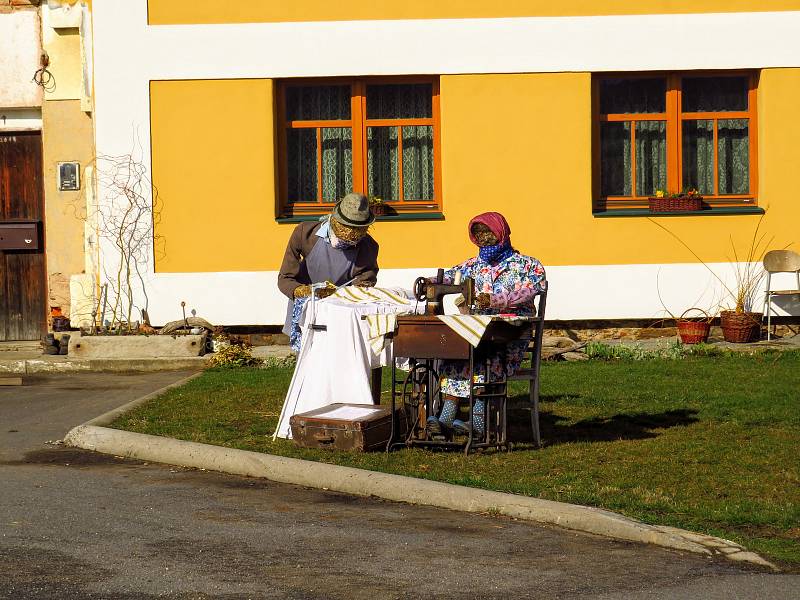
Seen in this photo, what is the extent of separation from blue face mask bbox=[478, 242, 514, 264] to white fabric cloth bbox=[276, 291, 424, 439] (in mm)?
629

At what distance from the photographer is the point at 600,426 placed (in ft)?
34.3

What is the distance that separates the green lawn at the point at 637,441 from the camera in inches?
298

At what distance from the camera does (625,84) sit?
17.0 meters

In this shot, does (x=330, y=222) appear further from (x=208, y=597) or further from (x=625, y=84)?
(x=625, y=84)

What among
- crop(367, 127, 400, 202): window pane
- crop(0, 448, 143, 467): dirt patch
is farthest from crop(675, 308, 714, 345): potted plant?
crop(0, 448, 143, 467): dirt patch

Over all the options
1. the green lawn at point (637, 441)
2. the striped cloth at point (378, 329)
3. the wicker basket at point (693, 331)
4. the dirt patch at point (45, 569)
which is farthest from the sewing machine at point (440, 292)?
the wicker basket at point (693, 331)

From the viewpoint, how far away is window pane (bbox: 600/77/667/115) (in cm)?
1700

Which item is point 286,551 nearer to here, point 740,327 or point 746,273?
point 740,327

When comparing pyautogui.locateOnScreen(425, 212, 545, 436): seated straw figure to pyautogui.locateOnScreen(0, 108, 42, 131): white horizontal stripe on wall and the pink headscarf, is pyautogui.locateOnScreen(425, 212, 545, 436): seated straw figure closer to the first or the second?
the pink headscarf

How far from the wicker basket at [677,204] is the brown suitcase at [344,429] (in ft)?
26.4

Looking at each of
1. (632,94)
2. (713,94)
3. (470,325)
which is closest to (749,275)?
(713,94)

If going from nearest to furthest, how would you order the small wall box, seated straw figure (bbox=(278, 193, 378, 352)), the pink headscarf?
the pink headscarf, seated straw figure (bbox=(278, 193, 378, 352)), the small wall box

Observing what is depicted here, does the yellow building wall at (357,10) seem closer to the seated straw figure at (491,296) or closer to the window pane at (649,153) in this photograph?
the window pane at (649,153)

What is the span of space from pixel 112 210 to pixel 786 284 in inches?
315
